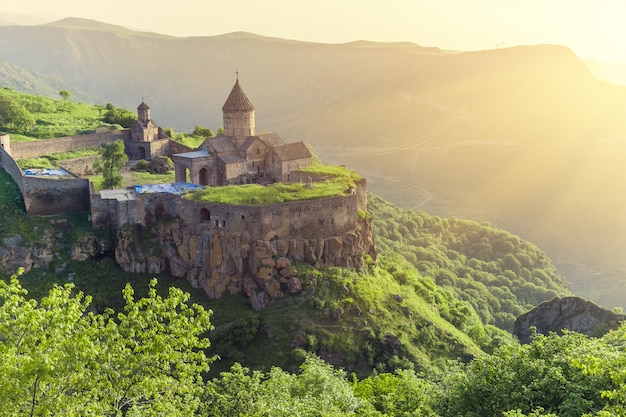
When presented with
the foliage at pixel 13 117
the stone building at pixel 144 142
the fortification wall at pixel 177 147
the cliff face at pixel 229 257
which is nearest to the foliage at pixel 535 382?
the cliff face at pixel 229 257

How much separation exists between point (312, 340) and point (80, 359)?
1076 inches

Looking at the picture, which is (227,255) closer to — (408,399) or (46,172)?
(46,172)

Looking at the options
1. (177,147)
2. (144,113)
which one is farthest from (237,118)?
(144,113)

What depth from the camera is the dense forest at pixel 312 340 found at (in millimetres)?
19375

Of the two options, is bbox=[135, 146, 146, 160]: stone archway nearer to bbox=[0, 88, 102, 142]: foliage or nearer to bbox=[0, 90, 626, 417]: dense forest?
bbox=[0, 88, 102, 142]: foliage

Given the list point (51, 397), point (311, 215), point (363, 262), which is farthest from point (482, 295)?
point (51, 397)

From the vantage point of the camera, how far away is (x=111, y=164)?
59812 mm

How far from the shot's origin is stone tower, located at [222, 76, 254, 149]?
62.8m

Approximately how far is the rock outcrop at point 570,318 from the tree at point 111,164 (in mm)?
40165

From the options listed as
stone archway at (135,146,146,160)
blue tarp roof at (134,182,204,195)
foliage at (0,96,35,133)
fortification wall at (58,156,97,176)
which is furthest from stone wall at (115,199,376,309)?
foliage at (0,96,35,133)

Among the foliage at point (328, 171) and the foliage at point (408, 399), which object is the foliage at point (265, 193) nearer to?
the foliage at point (328, 171)

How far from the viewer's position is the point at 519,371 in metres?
23.5

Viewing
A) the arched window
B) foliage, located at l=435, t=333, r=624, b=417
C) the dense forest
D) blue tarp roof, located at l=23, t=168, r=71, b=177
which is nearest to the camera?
the dense forest

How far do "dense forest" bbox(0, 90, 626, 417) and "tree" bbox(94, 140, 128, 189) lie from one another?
5.37 m
